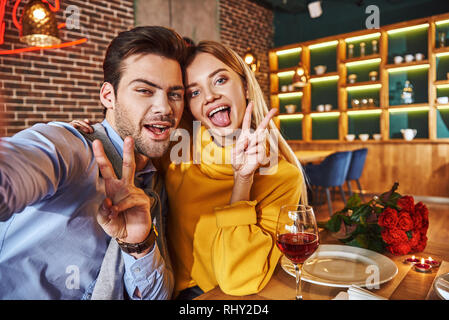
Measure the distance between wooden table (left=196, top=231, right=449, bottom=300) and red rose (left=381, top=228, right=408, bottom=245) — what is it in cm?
10

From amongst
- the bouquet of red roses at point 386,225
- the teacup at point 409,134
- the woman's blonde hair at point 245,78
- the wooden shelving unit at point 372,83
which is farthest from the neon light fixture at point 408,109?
the bouquet of red roses at point 386,225

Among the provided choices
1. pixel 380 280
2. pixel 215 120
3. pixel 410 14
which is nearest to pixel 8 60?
pixel 215 120

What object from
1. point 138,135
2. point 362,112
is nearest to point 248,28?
point 362,112

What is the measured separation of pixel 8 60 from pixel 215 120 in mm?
2964

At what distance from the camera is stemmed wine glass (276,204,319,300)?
0.85 m

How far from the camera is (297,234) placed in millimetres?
867

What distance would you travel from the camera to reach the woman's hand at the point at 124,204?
2.85 feet

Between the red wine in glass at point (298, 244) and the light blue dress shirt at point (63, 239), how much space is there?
45cm

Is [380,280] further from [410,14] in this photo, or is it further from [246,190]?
[410,14]

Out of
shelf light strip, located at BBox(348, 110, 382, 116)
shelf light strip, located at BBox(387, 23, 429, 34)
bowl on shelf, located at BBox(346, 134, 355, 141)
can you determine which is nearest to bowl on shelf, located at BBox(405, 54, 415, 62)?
shelf light strip, located at BBox(387, 23, 429, 34)

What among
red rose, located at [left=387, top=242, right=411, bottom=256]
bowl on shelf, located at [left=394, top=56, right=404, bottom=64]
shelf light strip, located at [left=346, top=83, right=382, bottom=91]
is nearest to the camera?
red rose, located at [left=387, top=242, right=411, bottom=256]

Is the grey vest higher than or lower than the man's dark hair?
lower

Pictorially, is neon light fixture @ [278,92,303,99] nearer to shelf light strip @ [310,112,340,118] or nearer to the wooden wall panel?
shelf light strip @ [310,112,340,118]
